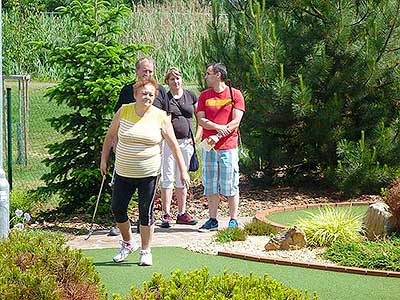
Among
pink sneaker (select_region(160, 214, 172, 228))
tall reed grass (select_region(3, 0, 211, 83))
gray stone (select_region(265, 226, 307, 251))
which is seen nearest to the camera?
gray stone (select_region(265, 226, 307, 251))

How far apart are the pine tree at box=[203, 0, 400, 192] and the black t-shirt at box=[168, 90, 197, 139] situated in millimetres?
2297

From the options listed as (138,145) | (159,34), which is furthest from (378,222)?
(159,34)

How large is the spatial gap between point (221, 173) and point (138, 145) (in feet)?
8.17

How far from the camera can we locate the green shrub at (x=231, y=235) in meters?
10.4

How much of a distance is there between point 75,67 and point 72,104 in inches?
20.1

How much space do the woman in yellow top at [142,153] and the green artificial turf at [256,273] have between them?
322mm

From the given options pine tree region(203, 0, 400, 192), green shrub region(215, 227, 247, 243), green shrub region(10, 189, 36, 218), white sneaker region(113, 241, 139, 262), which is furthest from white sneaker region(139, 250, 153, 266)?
pine tree region(203, 0, 400, 192)

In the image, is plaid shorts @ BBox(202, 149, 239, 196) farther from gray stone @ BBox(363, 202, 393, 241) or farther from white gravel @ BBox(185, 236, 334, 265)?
gray stone @ BBox(363, 202, 393, 241)

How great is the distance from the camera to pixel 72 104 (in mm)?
11992

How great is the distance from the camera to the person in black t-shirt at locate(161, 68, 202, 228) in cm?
1176

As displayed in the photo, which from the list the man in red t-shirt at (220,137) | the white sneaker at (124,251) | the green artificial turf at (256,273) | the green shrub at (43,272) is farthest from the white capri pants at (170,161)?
the green shrub at (43,272)

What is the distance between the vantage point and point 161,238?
10969 mm

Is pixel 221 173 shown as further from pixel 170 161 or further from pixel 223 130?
pixel 170 161

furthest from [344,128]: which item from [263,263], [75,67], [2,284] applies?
[2,284]
